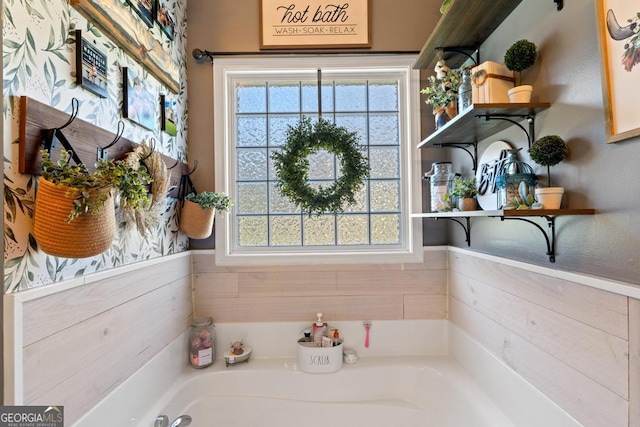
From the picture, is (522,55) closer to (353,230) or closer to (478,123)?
(478,123)

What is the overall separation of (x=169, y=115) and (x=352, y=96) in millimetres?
1064

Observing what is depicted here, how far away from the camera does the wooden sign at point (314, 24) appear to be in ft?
6.00

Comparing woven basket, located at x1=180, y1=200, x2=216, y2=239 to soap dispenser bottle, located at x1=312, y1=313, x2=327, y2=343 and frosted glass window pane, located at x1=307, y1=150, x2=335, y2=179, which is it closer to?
frosted glass window pane, located at x1=307, y1=150, x2=335, y2=179

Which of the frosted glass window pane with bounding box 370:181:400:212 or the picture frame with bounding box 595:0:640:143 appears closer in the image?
the picture frame with bounding box 595:0:640:143

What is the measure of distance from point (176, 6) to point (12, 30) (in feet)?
3.84

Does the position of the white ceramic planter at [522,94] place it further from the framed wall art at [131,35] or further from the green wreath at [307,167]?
the framed wall art at [131,35]

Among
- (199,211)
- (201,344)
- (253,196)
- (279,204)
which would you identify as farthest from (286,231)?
(201,344)

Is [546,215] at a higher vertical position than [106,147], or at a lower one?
lower

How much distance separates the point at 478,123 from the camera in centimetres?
126

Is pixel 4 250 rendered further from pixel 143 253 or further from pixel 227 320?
pixel 227 320

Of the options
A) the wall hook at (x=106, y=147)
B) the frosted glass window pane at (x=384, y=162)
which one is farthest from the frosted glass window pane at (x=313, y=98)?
the wall hook at (x=106, y=147)

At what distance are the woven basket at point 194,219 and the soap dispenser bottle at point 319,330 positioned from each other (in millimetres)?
785

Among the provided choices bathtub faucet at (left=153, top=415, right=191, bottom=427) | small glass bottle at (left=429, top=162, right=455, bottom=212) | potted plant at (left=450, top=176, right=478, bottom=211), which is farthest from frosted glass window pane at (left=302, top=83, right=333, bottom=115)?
bathtub faucet at (left=153, top=415, right=191, bottom=427)

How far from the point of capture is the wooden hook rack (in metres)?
0.78
